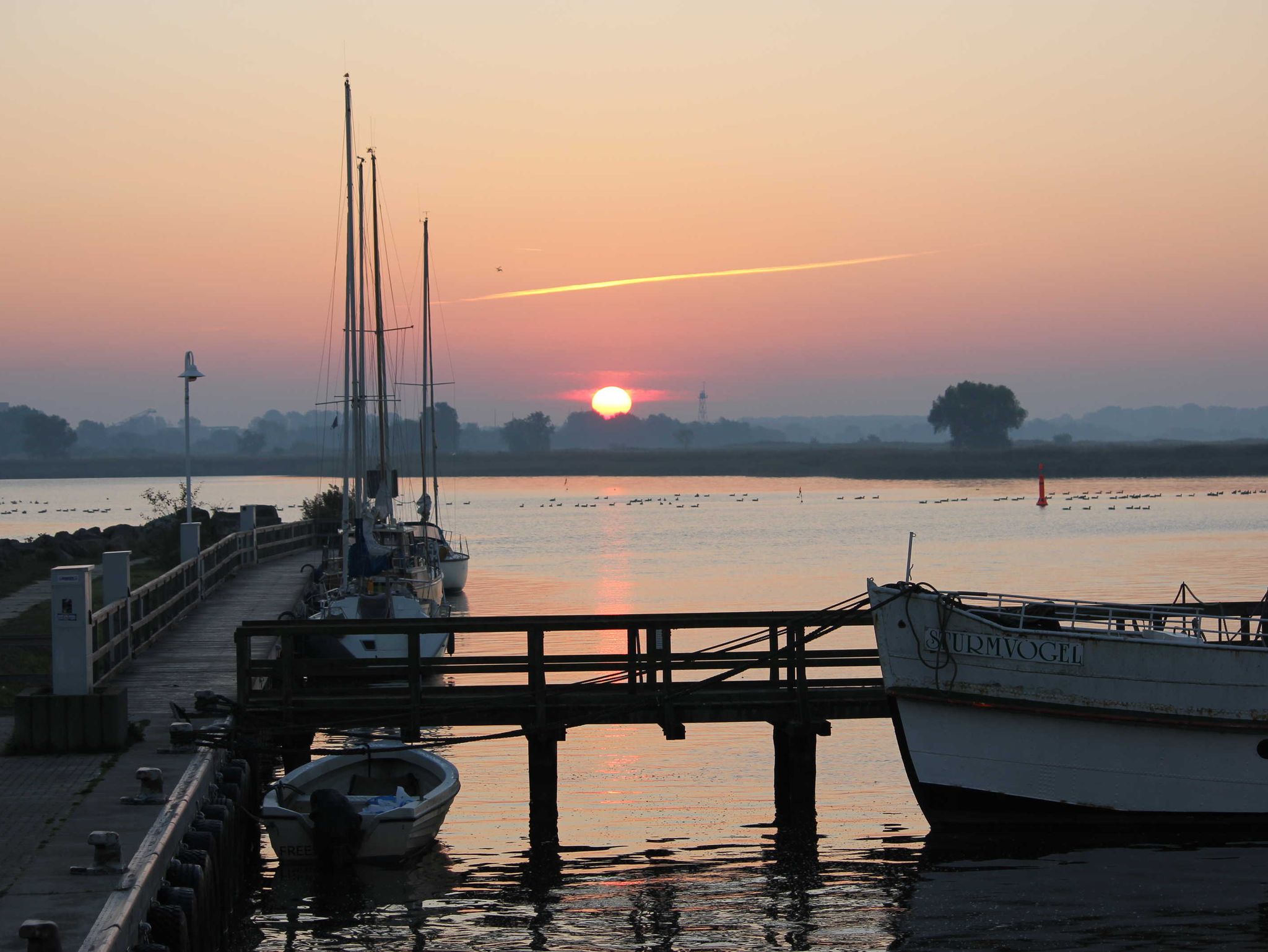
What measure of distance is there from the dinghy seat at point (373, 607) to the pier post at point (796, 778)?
14.0m

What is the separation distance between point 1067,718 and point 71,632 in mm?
11094

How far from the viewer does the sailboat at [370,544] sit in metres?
30.6

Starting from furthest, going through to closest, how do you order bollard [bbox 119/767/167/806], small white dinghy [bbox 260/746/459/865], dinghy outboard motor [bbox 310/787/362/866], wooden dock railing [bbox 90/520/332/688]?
wooden dock railing [bbox 90/520/332/688], small white dinghy [bbox 260/746/459/865], dinghy outboard motor [bbox 310/787/362/866], bollard [bbox 119/767/167/806]

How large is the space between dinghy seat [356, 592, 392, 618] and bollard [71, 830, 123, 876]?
66.2 ft

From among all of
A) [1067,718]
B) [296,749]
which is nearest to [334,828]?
[296,749]

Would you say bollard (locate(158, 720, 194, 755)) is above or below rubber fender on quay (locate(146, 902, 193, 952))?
above

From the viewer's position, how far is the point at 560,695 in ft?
62.7

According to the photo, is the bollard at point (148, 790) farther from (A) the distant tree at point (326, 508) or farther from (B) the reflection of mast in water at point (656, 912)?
(A) the distant tree at point (326, 508)

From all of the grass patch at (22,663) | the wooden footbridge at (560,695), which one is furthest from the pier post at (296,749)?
the grass patch at (22,663)

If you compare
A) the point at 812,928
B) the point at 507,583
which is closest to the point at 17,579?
the point at 507,583

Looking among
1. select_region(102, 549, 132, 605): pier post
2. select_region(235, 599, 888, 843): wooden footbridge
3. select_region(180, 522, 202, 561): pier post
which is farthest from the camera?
select_region(180, 522, 202, 561): pier post

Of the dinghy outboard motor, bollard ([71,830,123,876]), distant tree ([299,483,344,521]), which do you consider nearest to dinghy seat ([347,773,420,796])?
the dinghy outboard motor

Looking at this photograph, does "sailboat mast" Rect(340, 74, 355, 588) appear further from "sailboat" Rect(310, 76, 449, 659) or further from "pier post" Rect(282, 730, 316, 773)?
"pier post" Rect(282, 730, 316, 773)

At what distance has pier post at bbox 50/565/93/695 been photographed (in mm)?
16484
